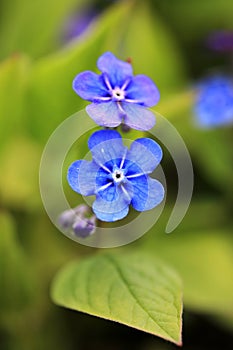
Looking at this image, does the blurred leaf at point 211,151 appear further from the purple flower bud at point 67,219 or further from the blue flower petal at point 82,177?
the blue flower petal at point 82,177

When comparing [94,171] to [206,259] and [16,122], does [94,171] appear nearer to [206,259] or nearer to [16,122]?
[16,122]

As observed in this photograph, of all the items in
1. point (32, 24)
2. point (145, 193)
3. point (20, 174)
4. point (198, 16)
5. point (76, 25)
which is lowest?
point (145, 193)

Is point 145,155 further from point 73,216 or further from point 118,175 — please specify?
point 73,216

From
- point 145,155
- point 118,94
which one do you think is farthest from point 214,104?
point 145,155

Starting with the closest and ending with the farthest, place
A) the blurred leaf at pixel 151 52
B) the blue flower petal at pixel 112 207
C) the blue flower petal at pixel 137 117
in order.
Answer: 1. the blue flower petal at pixel 112 207
2. the blue flower petal at pixel 137 117
3. the blurred leaf at pixel 151 52

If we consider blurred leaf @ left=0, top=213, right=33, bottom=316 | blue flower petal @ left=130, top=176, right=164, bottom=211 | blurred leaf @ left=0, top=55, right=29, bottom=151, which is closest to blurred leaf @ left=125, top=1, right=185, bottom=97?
blurred leaf @ left=0, top=55, right=29, bottom=151

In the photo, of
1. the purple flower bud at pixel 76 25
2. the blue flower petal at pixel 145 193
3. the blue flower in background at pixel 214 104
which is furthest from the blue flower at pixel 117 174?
the purple flower bud at pixel 76 25

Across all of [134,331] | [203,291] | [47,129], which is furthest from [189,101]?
[134,331]
